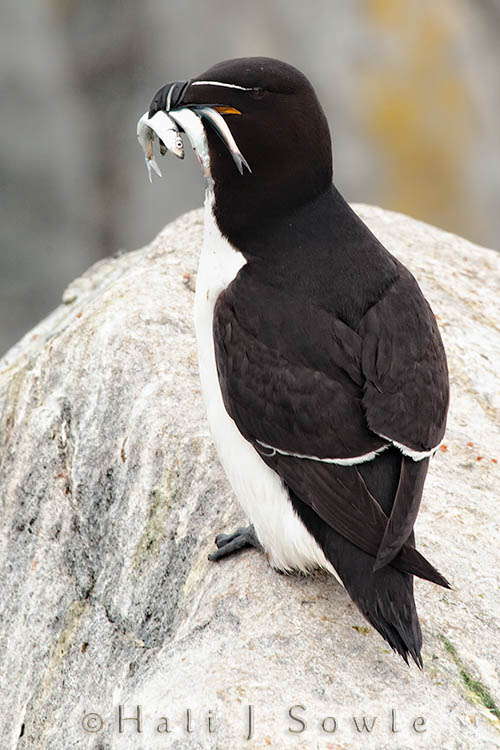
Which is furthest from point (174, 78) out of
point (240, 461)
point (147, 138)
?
point (240, 461)

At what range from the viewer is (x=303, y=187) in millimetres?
3277

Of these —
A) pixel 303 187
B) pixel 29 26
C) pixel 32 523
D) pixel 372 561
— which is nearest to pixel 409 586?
pixel 372 561

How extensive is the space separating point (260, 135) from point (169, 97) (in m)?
0.29

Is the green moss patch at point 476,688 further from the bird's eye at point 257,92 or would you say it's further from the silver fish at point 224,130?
the bird's eye at point 257,92

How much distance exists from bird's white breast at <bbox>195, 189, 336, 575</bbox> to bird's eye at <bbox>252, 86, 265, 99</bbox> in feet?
1.27

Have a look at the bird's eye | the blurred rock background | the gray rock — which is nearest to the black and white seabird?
the bird's eye

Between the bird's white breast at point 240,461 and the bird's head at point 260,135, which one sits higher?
the bird's head at point 260,135

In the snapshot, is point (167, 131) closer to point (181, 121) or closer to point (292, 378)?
point (181, 121)

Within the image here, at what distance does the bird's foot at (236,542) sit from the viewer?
10.8 ft

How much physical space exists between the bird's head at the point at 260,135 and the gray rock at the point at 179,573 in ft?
3.11

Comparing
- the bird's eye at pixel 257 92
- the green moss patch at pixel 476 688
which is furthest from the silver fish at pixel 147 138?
the green moss patch at pixel 476 688

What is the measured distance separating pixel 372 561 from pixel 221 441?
670 mm

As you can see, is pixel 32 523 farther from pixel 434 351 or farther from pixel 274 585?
pixel 434 351

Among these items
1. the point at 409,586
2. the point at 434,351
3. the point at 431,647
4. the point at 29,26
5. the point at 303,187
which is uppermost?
the point at 29,26
